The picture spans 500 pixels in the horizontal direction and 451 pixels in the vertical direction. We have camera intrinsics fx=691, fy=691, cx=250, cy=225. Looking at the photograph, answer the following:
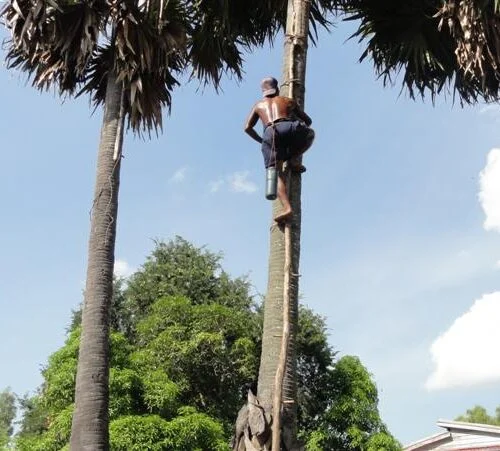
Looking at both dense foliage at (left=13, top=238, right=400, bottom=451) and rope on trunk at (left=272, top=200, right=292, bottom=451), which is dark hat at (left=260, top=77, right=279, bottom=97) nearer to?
rope on trunk at (left=272, top=200, right=292, bottom=451)

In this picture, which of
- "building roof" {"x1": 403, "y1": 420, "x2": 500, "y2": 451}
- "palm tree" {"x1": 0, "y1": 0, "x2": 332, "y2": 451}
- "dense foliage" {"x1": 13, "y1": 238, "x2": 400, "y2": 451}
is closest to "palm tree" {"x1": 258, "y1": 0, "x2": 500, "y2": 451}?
"palm tree" {"x1": 0, "y1": 0, "x2": 332, "y2": 451}

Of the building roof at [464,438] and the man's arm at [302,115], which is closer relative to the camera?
the man's arm at [302,115]

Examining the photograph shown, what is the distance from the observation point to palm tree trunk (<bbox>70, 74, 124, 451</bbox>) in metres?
6.88

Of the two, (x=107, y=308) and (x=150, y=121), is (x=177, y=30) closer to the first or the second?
(x=150, y=121)

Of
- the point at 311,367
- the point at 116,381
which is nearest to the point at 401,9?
the point at 116,381

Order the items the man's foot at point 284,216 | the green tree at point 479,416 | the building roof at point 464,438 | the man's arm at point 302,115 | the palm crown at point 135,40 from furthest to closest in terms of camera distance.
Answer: the green tree at point 479,416, the building roof at point 464,438, the palm crown at point 135,40, the man's arm at point 302,115, the man's foot at point 284,216

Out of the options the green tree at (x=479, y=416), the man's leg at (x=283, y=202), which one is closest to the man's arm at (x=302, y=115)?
the man's leg at (x=283, y=202)

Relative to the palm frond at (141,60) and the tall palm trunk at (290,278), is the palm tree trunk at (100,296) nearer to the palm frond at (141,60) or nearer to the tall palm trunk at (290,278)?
the palm frond at (141,60)

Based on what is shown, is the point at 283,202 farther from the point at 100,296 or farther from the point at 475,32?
the point at 100,296

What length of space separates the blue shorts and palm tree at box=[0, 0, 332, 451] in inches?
128

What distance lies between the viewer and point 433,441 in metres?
18.8

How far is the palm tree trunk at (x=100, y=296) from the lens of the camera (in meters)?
6.88

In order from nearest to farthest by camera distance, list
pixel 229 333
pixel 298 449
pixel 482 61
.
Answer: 1. pixel 298 449
2. pixel 482 61
3. pixel 229 333

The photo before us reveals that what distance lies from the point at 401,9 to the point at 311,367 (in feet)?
59.9
